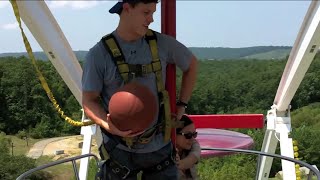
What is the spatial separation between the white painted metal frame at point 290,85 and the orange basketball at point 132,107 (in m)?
1.85

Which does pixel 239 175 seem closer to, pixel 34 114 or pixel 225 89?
pixel 225 89

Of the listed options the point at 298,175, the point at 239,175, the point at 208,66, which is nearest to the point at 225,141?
the point at 298,175

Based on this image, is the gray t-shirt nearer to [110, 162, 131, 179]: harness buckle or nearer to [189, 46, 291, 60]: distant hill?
[110, 162, 131, 179]: harness buckle

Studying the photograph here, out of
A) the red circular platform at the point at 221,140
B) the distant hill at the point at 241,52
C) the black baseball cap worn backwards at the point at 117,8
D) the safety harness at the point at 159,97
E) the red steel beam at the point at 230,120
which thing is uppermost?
the black baseball cap worn backwards at the point at 117,8

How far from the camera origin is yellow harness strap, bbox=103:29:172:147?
2350 mm

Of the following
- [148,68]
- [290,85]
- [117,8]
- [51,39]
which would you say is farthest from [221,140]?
[117,8]

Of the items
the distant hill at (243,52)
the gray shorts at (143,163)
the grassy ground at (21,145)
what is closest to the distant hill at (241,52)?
the distant hill at (243,52)

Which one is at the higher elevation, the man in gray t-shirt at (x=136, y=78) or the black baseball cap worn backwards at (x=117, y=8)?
the black baseball cap worn backwards at (x=117, y=8)

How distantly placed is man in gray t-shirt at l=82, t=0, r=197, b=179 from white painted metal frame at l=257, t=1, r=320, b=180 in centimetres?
156

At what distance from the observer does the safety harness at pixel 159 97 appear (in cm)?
236

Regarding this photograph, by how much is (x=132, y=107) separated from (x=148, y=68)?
305mm

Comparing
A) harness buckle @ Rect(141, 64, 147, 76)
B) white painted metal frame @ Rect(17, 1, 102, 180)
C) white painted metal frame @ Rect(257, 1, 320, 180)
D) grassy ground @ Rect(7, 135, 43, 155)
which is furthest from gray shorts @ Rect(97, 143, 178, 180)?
grassy ground @ Rect(7, 135, 43, 155)

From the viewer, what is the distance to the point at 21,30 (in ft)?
7.27

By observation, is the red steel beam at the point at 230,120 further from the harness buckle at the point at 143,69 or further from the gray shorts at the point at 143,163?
the harness buckle at the point at 143,69
